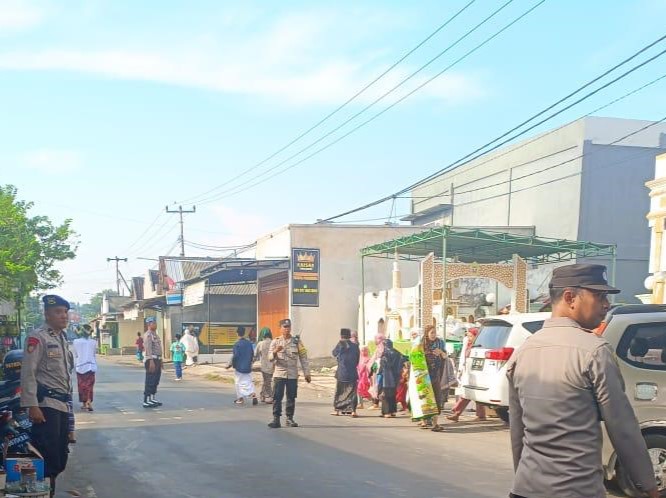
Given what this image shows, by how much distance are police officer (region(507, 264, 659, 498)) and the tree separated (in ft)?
74.3

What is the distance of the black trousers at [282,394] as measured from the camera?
39.9ft

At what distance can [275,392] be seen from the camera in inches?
484

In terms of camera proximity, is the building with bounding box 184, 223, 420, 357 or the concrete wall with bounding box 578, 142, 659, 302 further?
the concrete wall with bounding box 578, 142, 659, 302

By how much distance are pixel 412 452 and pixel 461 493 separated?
257 cm

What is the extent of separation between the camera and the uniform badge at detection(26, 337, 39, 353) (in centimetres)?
638

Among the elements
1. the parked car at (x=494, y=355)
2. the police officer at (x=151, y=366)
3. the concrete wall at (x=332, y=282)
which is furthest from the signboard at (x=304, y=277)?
the parked car at (x=494, y=355)

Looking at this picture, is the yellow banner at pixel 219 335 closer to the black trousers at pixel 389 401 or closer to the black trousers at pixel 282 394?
the black trousers at pixel 389 401

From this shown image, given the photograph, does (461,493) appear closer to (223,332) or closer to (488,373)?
(488,373)

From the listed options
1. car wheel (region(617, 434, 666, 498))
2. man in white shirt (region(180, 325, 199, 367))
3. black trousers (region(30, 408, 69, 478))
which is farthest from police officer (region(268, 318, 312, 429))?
man in white shirt (region(180, 325, 199, 367))

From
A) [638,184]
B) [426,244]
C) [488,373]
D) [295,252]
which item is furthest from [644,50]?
[638,184]

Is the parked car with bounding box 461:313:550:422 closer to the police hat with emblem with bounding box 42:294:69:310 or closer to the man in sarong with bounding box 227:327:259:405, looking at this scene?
the man in sarong with bounding box 227:327:259:405

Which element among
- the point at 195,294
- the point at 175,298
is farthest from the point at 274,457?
the point at 175,298

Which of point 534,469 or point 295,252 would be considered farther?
point 295,252

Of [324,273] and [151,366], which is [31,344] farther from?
[324,273]
